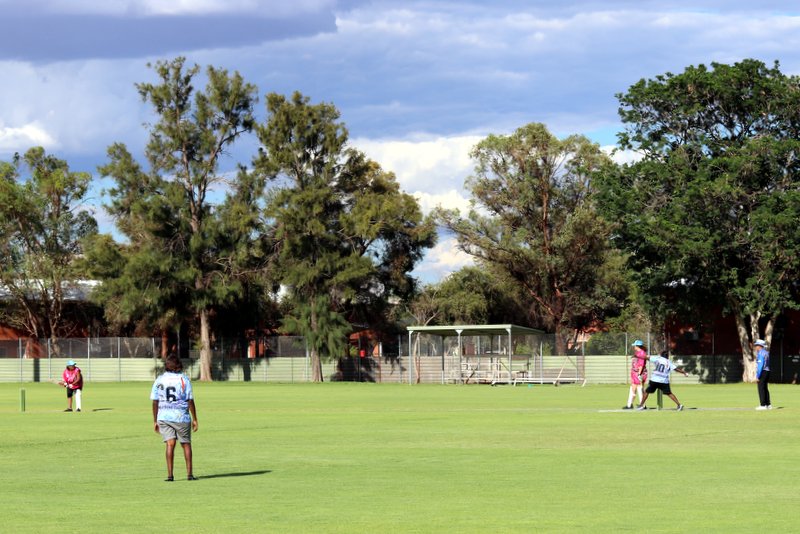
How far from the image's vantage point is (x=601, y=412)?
3453 centimetres

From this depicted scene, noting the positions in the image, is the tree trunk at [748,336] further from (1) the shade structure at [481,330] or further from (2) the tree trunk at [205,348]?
(2) the tree trunk at [205,348]

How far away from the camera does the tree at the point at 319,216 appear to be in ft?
254

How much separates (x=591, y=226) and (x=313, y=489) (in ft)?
222

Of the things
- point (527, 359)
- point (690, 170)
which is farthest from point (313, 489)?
point (527, 359)

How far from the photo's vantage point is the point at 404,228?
271 ft

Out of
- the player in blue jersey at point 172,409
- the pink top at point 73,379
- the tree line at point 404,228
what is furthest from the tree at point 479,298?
the player in blue jersey at point 172,409

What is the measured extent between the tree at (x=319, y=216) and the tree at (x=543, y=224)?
670cm

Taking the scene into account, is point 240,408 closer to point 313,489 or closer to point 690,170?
point 313,489

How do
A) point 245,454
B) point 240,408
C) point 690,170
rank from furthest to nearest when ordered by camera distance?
point 690,170 < point 240,408 < point 245,454

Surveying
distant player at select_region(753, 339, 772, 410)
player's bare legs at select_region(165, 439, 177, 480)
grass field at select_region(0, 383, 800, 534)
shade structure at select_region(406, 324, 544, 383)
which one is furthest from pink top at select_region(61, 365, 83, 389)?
shade structure at select_region(406, 324, 544, 383)

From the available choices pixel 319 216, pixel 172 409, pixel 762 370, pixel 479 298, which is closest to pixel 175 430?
pixel 172 409

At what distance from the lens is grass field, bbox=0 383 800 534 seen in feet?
43.1

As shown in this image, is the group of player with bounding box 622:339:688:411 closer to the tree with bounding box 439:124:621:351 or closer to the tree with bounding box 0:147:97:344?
the tree with bounding box 439:124:621:351

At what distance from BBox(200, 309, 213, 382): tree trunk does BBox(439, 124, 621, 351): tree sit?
16.2 meters
